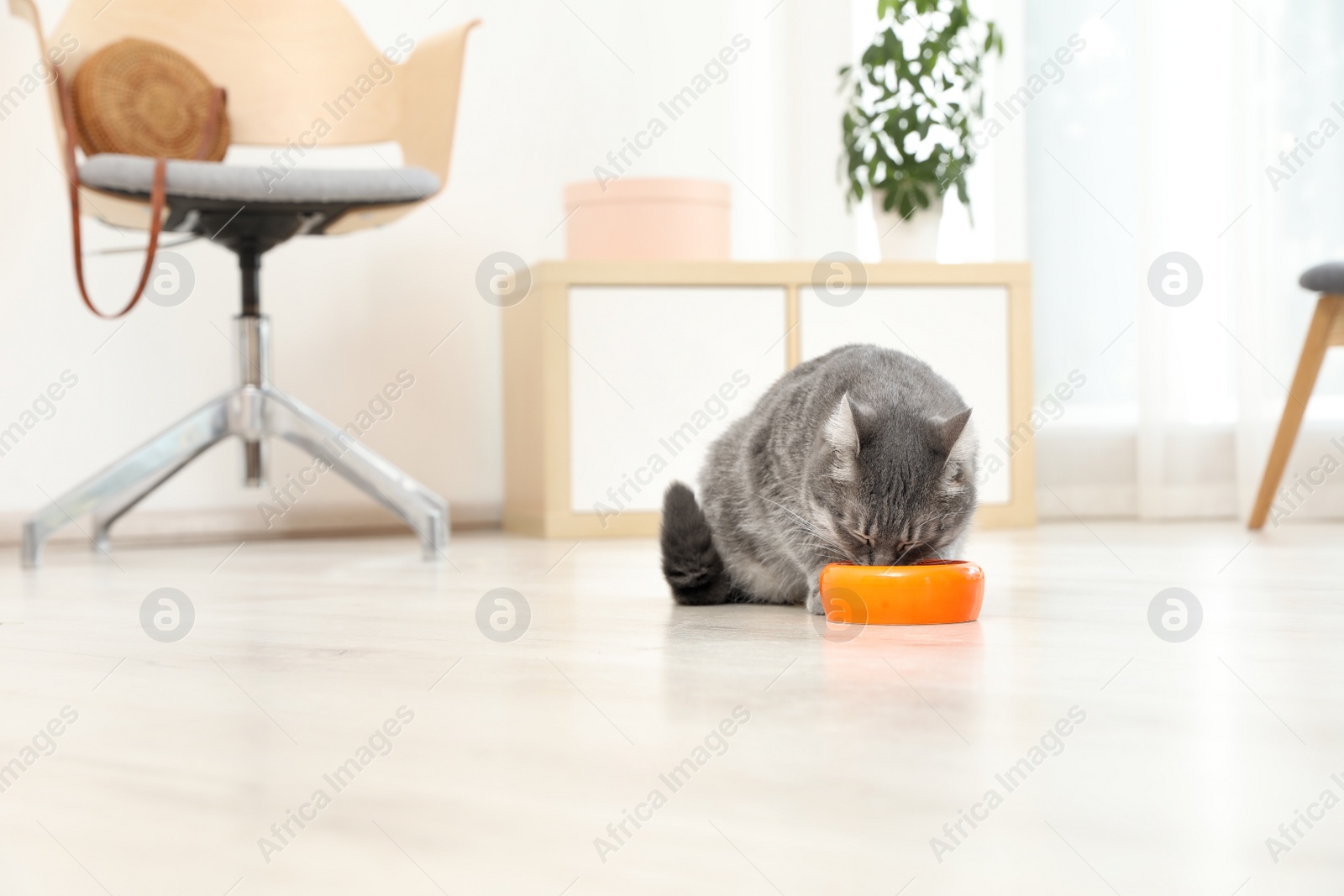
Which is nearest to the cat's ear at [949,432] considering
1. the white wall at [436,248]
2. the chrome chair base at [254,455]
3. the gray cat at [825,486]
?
the gray cat at [825,486]

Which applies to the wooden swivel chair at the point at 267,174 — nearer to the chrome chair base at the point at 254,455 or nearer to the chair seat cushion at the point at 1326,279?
the chrome chair base at the point at 254,455

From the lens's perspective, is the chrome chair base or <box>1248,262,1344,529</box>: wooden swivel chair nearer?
the chrome chair base

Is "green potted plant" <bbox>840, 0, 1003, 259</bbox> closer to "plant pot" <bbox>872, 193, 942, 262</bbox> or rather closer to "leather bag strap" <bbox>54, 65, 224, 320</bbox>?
"plant pot" <bbox>872, 193, 942, 262</bbox>

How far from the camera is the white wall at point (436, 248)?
2.82 m

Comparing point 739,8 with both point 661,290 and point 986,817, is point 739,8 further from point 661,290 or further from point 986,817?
point 986,817

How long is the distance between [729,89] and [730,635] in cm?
251

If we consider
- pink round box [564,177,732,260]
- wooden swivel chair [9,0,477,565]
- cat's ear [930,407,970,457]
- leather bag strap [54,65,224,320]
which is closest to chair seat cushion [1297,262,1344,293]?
pink round box [564,177,732,260]

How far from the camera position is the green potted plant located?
3.03 metres

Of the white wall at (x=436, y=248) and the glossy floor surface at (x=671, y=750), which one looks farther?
the white wall at (x=436, y=248)

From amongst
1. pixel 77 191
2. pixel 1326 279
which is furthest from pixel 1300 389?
pixel 77 191

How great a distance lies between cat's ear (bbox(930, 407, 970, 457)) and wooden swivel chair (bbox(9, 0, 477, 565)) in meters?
1.21

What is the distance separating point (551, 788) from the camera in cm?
78

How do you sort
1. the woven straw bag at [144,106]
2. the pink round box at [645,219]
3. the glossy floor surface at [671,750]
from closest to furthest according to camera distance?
the glossy floor surface at [671,750] → the woven straw bag at [144,106] → the pink round box at [645,219]

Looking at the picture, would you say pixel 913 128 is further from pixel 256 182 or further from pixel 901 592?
pixel 901 592
